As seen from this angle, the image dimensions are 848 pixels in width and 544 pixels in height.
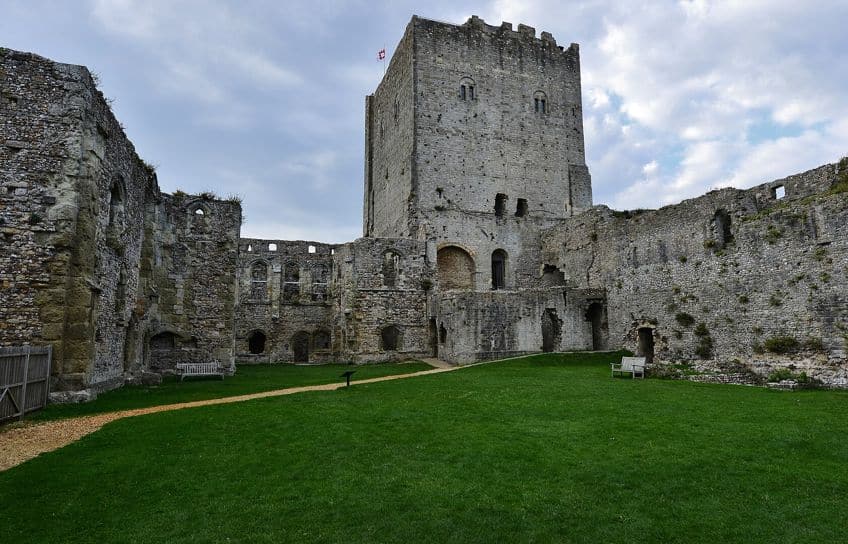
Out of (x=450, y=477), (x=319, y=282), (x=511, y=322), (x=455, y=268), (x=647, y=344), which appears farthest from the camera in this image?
(x=319, y=282)

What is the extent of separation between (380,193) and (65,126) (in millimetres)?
25504

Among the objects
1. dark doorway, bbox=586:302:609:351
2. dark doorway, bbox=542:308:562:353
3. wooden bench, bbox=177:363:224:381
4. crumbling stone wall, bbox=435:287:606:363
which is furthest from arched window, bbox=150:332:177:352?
dark doorway, bbox=586:302:609:351

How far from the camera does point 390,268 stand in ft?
90.4

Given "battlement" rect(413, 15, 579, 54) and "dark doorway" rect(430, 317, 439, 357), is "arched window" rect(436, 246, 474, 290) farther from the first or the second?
"battlement" rect(413, 15, 579, 54)

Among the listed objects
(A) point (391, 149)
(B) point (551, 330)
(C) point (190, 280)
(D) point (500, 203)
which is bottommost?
(B) point (551, 330)

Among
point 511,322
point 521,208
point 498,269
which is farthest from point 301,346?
point 521,208

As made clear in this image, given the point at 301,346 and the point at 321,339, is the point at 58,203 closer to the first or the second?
the point at 321,339

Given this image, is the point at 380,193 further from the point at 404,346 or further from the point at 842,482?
the point at 842,482

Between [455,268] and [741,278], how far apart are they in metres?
16.6

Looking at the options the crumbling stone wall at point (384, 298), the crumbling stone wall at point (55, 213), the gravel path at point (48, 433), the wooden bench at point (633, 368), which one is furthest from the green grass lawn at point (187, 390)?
the wooden bench at point (633, 368)

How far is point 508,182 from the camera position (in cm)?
3331

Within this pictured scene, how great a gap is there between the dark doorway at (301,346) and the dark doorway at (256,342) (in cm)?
189

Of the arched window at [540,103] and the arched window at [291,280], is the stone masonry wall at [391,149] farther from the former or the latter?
the arched window at [540,103]

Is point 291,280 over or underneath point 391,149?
underneath
